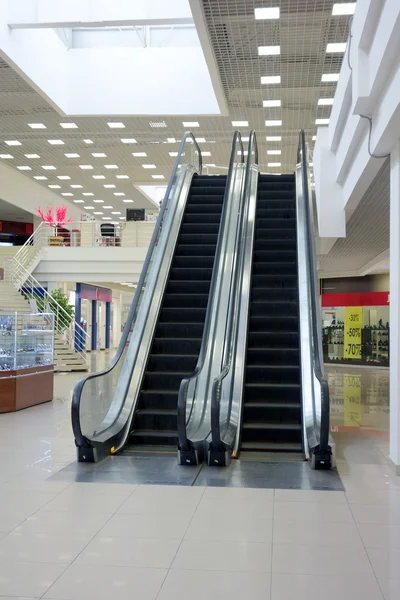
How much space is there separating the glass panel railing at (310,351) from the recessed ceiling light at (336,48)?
350 cm

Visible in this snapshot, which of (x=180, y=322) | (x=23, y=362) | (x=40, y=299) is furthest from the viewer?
(x=40, y=299)

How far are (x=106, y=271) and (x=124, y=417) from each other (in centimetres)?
1391

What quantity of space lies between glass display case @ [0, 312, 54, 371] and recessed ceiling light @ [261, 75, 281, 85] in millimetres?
6966

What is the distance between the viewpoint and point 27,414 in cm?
992

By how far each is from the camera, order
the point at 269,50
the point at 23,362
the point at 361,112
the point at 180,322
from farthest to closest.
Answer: the point at 269,50 < the point at 23,362 < the point at 180,322 < the point at 361,112

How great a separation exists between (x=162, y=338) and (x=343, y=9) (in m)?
6.75

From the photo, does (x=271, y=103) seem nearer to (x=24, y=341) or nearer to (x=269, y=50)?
(x=269, y=50)

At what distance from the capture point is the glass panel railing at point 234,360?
616 centimetres

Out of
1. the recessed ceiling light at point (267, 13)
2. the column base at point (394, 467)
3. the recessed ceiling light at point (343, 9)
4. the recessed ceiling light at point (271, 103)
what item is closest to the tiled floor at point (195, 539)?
the column base at point (394, 467)

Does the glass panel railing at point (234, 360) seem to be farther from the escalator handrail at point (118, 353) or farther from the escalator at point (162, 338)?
the escalator handrail at point (118, 353)

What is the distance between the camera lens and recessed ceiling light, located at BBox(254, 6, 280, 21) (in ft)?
37.4

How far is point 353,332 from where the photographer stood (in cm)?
2169

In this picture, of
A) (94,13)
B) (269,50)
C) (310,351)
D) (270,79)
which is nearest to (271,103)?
(270,79)

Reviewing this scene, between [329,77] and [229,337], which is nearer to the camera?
[229,337]
